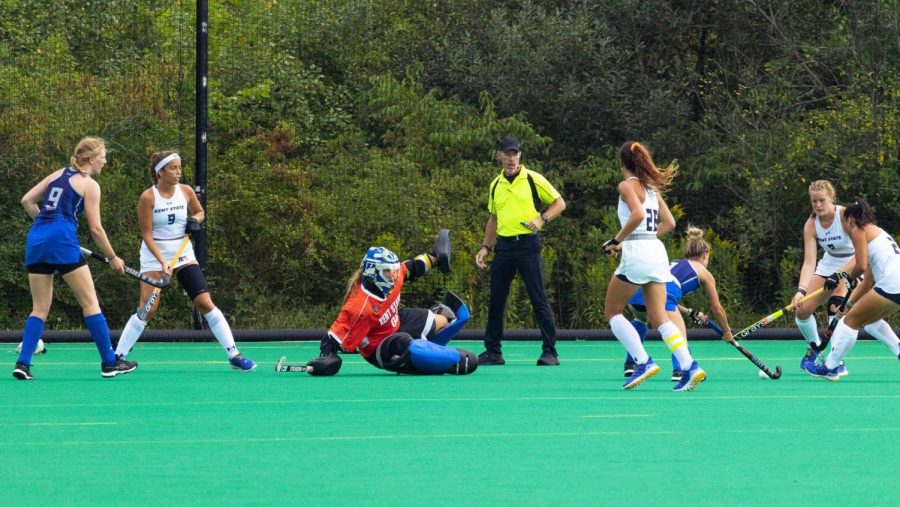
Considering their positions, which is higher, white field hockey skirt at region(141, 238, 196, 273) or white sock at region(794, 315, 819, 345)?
white field hockey skirt at region(141, 238, 196, 273)

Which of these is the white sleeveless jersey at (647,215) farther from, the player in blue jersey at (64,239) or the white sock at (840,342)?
the player in blue jersey at (64,239)

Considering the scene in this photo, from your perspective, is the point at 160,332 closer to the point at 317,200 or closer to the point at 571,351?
the point at 317,200

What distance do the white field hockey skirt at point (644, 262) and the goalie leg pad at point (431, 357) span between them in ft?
6.88

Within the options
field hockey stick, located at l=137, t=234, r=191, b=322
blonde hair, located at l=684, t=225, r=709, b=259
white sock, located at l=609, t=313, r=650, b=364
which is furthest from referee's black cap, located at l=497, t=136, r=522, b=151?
white sock, located at l=609, t=313, r=650, b=364

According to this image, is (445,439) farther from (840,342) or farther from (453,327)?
(453,327)

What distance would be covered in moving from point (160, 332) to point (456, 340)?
3.42 m

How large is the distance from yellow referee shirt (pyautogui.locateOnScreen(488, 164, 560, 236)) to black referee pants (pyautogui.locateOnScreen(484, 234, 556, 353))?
0.11 meters

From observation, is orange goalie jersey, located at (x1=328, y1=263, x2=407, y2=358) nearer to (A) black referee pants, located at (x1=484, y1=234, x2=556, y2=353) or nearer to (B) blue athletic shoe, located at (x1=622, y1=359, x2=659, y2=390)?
(A) black referee pants, located at (x1=484, y1=234, x2=556, y2=353)

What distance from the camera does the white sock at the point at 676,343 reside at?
10859mm

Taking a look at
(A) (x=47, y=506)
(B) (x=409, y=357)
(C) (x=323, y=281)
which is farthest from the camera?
(C) (x=323, y=281)

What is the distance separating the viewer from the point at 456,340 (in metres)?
18.5

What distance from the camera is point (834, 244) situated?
43.6 ft

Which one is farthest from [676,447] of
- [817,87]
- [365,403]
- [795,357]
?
[817,87]

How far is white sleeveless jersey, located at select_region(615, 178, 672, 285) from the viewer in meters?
10.9
